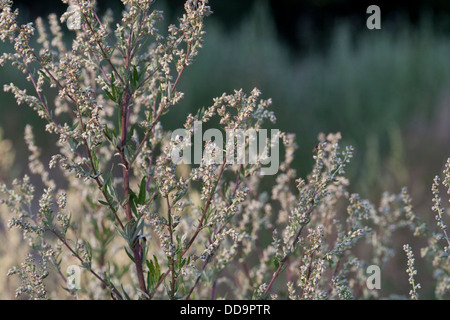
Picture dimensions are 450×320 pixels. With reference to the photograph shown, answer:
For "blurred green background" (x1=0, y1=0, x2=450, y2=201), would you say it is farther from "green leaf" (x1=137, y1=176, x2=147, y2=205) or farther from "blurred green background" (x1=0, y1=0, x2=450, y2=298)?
"green leaf" (x1=137, y1=176, x2=147, y2=205)

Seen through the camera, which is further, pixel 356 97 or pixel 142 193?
pixel 356 97

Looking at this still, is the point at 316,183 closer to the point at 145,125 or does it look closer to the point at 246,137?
the point at 246,137

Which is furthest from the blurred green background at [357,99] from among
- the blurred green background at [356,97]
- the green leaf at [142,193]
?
the green leaf at [142,193]

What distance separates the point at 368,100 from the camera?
28.6ft

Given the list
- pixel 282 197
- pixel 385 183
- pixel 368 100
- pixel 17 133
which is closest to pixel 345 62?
pixel 368 100

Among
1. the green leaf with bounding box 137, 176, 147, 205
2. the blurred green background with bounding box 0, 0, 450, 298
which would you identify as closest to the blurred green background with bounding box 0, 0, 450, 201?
the blurred green background with bounding box 0, 0, 450, 298

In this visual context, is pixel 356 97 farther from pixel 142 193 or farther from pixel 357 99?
pixel 142 193

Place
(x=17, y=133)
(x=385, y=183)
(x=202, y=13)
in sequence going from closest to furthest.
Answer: (x=202, y=13) < (x=385, y=183) < (x=17, y=133)

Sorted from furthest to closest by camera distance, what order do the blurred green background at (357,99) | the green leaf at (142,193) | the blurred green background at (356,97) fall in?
the blurred green background at (356,97) → the blurred green background at (357,99) → the green leaf at (142,193)

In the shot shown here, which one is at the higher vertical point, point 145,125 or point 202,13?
point 202,13

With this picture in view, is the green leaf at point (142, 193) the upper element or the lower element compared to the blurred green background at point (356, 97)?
lower

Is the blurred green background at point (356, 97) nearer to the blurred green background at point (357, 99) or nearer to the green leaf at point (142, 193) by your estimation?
the blurred green background at point (357, 99)

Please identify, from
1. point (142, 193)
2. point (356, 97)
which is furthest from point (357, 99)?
point (142, 193)
